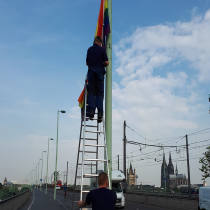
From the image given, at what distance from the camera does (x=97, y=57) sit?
6.52m

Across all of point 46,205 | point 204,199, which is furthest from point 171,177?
point 204,199

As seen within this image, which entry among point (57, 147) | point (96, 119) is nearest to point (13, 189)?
point (57, 147)

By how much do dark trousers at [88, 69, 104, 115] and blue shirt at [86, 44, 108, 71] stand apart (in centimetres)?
13

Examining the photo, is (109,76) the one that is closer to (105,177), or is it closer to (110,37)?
(110,37)

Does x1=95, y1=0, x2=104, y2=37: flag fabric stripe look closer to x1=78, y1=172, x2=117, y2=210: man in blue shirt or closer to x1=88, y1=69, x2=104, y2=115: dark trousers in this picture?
x1=88, y1=69, x2=104, y2=115: dark trousers

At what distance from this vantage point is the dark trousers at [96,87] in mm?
6465

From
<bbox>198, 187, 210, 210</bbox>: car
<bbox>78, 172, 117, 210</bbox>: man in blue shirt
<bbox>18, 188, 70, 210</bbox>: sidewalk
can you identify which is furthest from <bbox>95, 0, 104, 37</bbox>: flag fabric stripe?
<bbox>18, 188, 70, 210</bbox>: sidewalk

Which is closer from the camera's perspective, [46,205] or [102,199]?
[102,199]

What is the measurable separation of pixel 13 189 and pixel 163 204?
14.3m

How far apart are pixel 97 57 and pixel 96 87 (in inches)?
29.0

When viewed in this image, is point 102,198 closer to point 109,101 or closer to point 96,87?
point 109,101

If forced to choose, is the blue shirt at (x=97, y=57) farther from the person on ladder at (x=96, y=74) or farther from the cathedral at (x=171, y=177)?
the cathedral at (x=171, y=177)

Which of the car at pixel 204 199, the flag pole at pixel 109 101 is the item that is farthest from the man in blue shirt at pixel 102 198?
the car at pixel 204 199

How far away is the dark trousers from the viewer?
6.46 m
